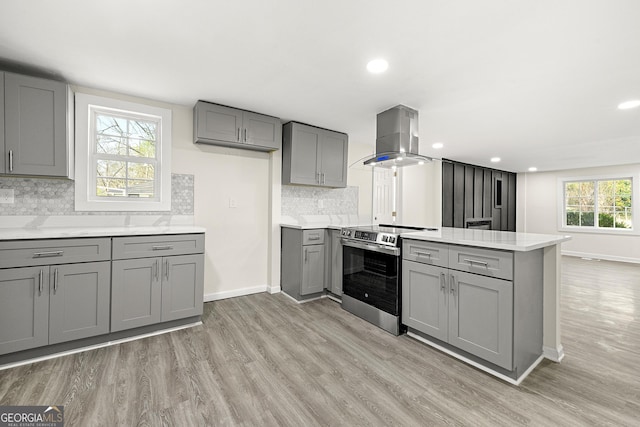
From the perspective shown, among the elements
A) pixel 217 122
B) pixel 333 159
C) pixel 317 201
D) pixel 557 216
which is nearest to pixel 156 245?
pixel 217 122

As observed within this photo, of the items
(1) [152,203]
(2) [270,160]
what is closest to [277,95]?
(2) [270,160]

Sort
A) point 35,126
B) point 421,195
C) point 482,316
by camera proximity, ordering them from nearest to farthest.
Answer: point 482,316
point 35,126
point 421,195

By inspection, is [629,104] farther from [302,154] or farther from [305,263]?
[305,263]

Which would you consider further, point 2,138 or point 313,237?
point 313,237

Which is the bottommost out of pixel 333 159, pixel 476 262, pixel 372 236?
pixel 476 262

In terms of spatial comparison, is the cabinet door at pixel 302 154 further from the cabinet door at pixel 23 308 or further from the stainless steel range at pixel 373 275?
the cabinet door at pixel 23 308

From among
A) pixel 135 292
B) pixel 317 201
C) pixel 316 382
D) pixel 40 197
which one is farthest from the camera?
pixel 317 201

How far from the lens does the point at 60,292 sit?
2.21 meters

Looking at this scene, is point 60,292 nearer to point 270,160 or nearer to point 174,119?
point 174,119

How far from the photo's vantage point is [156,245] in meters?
2.58

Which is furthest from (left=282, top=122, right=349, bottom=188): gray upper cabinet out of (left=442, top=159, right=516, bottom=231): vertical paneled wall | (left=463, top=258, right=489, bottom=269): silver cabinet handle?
(left=442, top=159, right=516, bottom=231): vertical paneled wall

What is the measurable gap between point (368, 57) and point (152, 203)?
2.59 metres

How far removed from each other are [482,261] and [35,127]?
12.0 feet

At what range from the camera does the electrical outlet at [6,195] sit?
2473 millimetres
